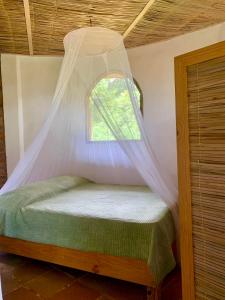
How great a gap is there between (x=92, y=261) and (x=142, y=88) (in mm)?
2385

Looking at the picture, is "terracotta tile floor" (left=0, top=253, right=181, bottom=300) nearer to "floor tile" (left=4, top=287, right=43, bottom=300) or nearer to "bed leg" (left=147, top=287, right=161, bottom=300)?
"floor tile" (left=4, top=287, right=43, bottom=300)

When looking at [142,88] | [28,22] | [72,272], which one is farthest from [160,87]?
[72,272]

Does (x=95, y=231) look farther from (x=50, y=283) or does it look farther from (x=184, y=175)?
(x=184, y=175)

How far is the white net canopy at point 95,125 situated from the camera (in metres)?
2.38

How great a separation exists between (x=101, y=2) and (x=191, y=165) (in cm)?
173

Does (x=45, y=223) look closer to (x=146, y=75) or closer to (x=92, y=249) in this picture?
(x=92, y=249)

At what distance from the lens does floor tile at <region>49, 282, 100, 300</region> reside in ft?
6.72

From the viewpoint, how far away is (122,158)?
354 cm

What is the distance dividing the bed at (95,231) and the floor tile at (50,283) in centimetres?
17

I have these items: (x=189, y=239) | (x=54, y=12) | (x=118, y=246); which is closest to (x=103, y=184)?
(x=118, y=246)

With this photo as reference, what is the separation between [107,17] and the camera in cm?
254

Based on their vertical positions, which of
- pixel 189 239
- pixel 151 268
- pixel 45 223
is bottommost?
pixel 151 268

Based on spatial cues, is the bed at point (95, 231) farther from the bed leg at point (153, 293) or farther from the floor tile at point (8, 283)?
the floor tile at point (8, 283)

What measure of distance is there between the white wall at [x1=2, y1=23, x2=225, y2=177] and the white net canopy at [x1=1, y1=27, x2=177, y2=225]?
1.84 feet
